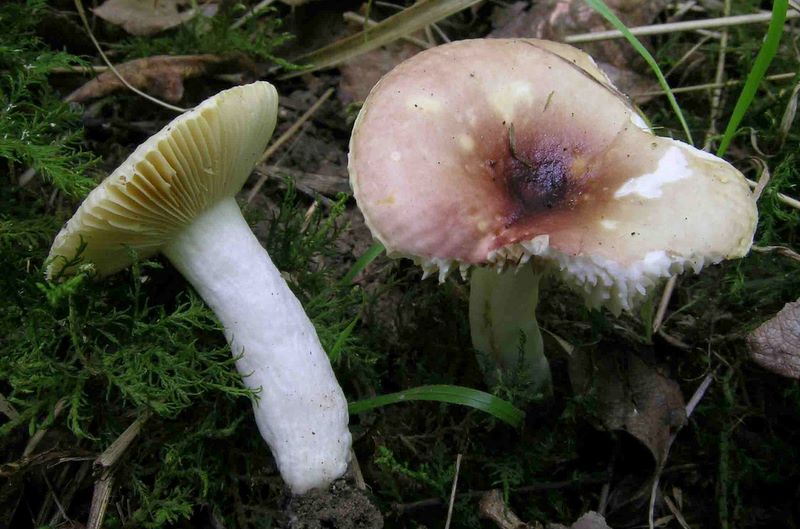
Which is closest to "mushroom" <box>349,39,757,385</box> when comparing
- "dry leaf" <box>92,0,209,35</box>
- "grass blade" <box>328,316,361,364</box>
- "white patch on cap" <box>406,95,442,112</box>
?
"white patch on cap" <box>406,95,442,112</box>

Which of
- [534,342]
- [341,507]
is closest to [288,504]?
[341,507]

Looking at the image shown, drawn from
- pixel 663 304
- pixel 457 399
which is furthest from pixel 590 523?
pixel 663 304

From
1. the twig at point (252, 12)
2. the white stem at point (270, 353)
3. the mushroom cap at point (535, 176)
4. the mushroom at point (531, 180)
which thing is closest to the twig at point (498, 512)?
the white stem at point (270, 353)

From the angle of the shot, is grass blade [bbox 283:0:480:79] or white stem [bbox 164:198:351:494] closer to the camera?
white stem [bbox 164:198:351:494]

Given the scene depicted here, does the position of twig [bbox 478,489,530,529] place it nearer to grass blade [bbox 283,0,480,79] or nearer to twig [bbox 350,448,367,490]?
twig [bbox 350,448,367,490]

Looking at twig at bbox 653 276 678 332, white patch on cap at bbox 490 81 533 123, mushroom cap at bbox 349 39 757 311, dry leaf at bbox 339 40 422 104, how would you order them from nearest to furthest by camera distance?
1. mushroom cap at bbox 349 39 757 311
2. white patch on cap at bbox 490 81 533 123
3. twig at bbox 653 276 678 332
4. dry leaf at bbox 339 40 422 104

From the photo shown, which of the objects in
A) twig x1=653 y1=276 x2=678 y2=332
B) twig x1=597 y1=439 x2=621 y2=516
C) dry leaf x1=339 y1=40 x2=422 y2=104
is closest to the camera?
twig x1=597 y1=439 x2=621 y2=516

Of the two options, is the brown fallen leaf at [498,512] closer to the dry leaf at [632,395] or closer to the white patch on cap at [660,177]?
the dry leaf at [632,395]
